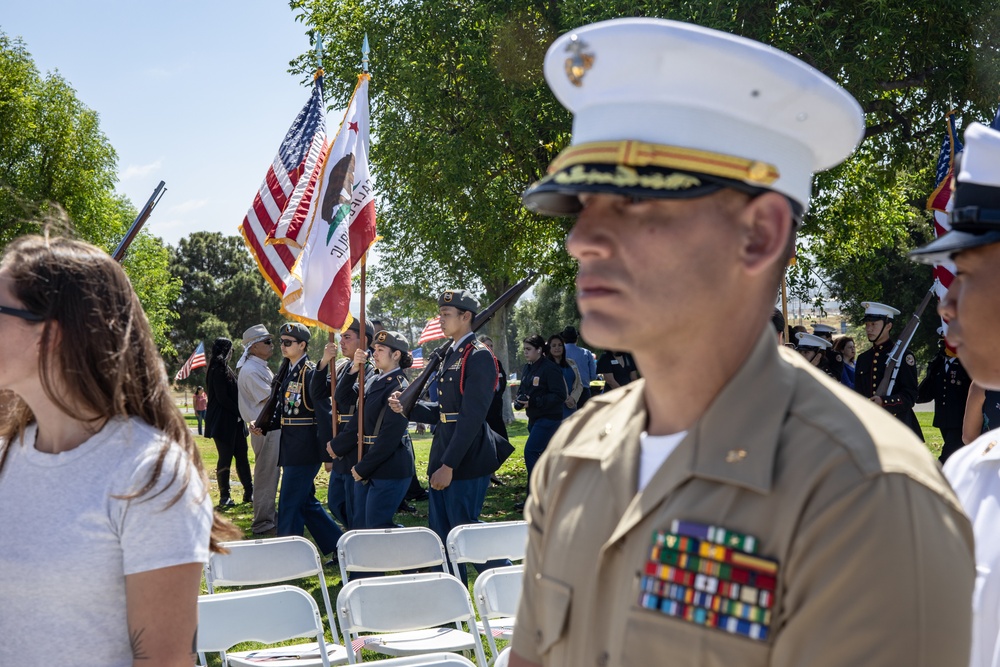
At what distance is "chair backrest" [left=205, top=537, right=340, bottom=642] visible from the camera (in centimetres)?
520

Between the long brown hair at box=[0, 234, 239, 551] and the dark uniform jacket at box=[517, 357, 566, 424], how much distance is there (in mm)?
9416

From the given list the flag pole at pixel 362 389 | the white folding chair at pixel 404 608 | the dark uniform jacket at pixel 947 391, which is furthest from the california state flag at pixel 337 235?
the dark uniform jacket at pixel 947 391

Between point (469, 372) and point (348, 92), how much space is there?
29.2 feet

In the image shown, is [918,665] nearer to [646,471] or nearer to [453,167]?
[646,471]

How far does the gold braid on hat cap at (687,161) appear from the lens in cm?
139

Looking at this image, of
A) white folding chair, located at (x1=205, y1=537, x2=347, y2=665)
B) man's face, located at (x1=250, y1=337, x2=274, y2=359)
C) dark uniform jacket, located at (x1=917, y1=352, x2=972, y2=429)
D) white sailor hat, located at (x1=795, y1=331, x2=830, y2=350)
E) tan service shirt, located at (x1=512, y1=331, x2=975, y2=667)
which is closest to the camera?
tan service shirt, located at (x1=512, y1=331, x2=975, y2=667)

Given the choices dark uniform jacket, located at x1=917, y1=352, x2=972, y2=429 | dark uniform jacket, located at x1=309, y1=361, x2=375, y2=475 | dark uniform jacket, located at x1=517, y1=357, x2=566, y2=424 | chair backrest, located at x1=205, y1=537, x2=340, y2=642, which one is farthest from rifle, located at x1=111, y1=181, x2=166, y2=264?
dark uniform jacket, located at x1=917, y1=352, x2=972, y2=429

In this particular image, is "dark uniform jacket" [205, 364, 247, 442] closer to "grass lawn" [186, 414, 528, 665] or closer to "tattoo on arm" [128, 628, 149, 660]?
"grass lawn" [186, 414, 528, 665]

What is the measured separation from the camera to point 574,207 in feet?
5.19

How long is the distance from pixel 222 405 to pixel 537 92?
207 inches

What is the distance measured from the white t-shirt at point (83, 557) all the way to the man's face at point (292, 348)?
765 centimetres

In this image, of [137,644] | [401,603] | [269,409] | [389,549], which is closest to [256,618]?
[401,603]

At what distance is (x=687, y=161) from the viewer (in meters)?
1.39

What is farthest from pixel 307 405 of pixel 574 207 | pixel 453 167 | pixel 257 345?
pixel 574 207
